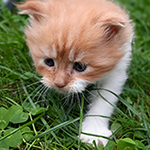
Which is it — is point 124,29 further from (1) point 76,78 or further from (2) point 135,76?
(2) point 135,76

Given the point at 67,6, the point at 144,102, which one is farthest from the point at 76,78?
the point at 144,102

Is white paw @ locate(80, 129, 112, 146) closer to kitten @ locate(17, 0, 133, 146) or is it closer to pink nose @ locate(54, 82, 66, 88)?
kitten @ locate(17, 0, 133, 146)

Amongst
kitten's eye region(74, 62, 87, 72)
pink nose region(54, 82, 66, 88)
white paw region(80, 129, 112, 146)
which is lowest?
white paw region(80, 129, 112, 146)

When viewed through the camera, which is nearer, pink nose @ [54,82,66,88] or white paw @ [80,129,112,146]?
pink nose @ [54,82,66,88]

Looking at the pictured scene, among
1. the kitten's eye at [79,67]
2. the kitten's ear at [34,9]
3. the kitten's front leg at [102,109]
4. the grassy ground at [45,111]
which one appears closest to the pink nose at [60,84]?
the kitten's eye at [79,67]

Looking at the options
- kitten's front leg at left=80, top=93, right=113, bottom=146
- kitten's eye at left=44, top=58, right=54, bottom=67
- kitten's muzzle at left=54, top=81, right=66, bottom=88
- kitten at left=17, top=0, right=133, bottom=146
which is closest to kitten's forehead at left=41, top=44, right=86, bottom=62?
kitten at left=17, top=0, right=133, bottom=146

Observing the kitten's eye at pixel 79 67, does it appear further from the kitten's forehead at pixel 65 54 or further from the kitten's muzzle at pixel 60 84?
the kitten's muzzle at pixel 60 84
